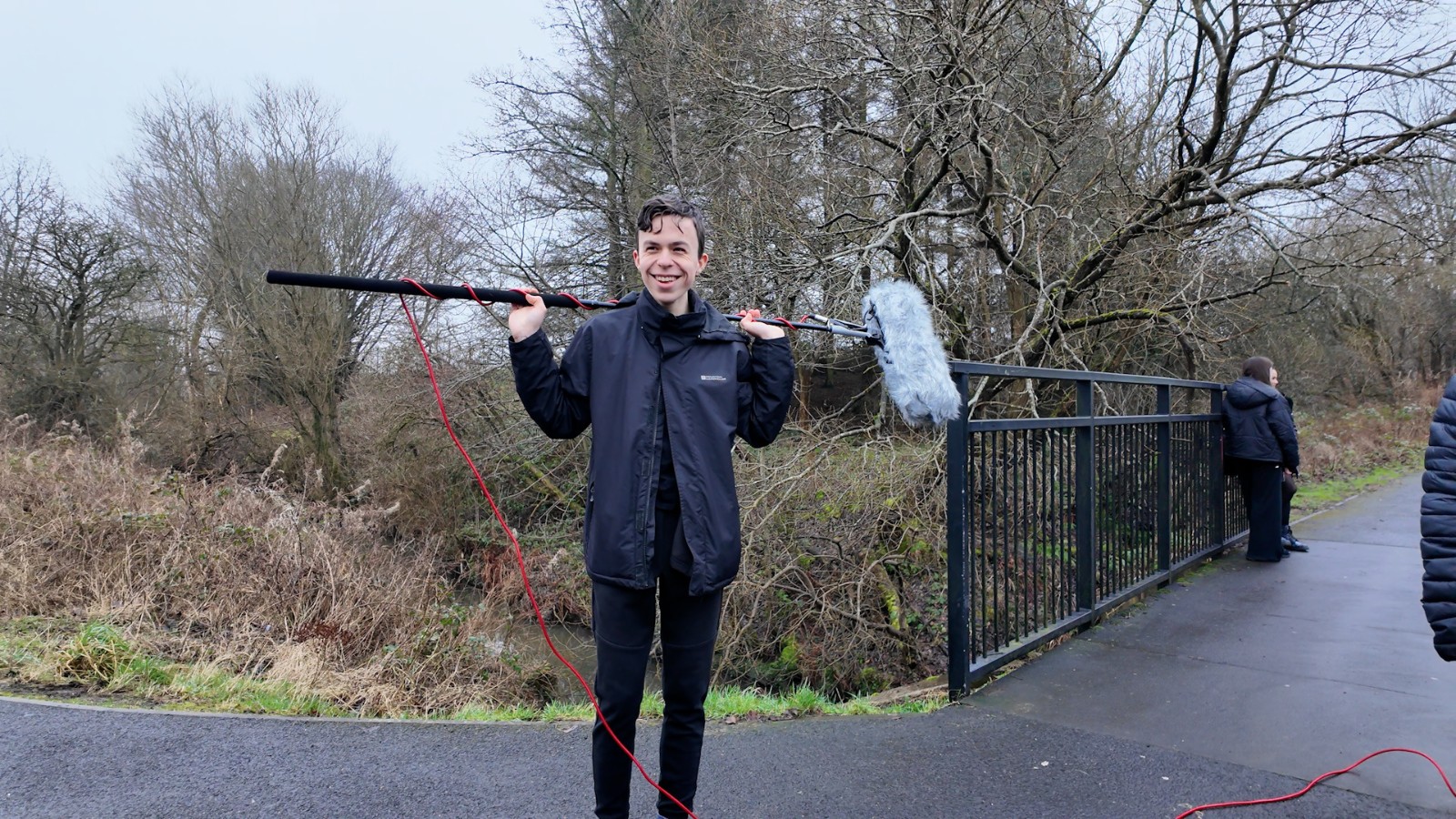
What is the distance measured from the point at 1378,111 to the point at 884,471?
5.58 m

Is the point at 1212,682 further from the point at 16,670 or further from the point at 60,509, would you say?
the point at 60,509

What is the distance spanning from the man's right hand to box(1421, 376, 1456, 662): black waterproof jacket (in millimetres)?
2529

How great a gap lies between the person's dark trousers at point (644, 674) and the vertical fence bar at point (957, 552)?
188 centimetres

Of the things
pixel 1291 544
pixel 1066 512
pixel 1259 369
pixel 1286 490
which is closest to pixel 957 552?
pixel 1066 512

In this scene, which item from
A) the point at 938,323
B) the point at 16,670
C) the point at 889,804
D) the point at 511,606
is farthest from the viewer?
the point at 511,606

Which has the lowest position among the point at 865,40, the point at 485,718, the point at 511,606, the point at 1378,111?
the point at 511,606

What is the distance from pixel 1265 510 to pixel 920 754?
17.4 ft

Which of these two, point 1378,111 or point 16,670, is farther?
point 1378,111

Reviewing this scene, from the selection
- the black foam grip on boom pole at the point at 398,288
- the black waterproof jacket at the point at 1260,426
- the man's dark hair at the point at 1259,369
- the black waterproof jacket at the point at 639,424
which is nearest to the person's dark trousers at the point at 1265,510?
the black waterproof jacket at the point at 1260,426

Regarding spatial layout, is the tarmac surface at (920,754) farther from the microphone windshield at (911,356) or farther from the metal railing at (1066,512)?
the microphone windshield at (911,356)

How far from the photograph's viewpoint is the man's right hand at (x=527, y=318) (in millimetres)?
→ 2320

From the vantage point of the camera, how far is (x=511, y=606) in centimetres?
1014

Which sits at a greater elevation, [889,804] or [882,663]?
[889,804]

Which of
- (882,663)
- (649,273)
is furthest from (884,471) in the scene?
(649,273)
